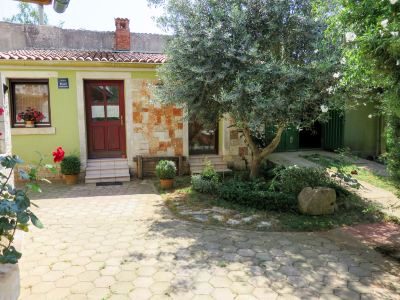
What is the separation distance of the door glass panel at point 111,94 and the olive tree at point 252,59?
3045mm

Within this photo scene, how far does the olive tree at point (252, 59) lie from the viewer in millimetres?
6266

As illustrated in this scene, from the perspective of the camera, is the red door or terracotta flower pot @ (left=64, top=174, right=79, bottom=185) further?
the red door

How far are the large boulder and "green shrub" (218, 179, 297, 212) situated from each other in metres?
0.23

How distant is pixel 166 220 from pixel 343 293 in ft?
11.0

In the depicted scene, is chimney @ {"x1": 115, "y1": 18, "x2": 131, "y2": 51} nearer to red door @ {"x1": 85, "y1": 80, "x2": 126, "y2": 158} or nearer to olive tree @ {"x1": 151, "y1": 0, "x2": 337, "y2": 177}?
red door @ {"x1": 85, "y1": 80, "x2": 126, "y2": 158}

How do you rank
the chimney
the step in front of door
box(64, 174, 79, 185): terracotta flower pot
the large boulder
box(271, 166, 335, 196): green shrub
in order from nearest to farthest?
1. the large boulder
2. box(271, 166, 335, 196): green shrub
3. box(64, 174, 79, 185): terracotta flower pot
4. the step in front of door
5. the chimney

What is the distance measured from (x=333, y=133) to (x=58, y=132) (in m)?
9.69

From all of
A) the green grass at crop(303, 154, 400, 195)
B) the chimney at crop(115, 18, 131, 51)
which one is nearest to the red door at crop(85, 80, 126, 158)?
the chimney at crop(115, 18, 131, 51)

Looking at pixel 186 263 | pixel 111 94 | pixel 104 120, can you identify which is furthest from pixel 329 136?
pixel 186 263

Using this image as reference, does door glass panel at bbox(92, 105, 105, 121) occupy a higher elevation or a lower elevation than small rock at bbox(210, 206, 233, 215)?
higher

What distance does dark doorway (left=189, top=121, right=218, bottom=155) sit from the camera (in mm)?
10297

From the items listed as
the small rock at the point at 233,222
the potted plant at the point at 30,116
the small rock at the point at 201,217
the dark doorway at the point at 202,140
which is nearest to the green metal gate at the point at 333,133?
the dark doorway at the point at 202,140

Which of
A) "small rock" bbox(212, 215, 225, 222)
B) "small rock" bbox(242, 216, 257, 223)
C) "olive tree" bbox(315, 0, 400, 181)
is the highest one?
"olive tree" bbox(315, 0, 400, 181)

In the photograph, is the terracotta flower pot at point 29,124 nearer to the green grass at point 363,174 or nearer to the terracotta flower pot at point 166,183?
the terracotta flower pot at point 166,183
